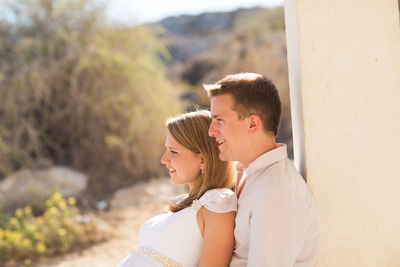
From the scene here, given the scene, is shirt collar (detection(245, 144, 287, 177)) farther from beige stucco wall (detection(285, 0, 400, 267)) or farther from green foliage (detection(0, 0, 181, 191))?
green foliage (detection(0, 0, 181, 191))

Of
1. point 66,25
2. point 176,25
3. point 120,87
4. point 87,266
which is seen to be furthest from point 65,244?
point 176,25

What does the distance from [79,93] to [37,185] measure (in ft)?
5.42

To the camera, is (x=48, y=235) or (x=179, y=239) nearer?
(x=179, y=239)

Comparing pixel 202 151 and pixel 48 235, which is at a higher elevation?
pixel 202 151

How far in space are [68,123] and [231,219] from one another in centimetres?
578

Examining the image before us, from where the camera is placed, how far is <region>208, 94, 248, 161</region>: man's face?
1.49m

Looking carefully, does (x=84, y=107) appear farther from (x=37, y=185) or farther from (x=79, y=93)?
(x=37, y=185)

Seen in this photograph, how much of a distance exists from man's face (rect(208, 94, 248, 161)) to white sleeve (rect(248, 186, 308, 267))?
228 mm

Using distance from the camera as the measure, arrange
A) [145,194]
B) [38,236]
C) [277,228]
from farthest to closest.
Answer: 1. [145,194]
2. [38,236]
3. [277,228]

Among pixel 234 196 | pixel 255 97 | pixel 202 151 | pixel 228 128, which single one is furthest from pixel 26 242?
pixel 255 97

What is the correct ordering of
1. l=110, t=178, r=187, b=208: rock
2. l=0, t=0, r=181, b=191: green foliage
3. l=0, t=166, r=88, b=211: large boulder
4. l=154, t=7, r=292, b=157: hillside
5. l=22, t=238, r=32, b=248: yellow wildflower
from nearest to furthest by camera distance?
1. l=22, t=238, r=32, b=248: yellow wildflower
2. l=0, t=166, r=88, b=211: large boulder
3. l=110, t=178, r=187, b=208: rock
4. l=0, t=0, r=181, b=191: green foliage
5. l=154, t=7, r=292, b=157: hillside

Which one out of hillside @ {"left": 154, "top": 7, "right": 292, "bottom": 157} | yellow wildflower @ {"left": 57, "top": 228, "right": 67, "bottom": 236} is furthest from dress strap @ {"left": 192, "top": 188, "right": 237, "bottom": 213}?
hillside @ {"left": 154, "top": 7, "right": 292, "bottom": 157}

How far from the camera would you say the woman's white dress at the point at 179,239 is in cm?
161

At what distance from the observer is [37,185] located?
231 inches
